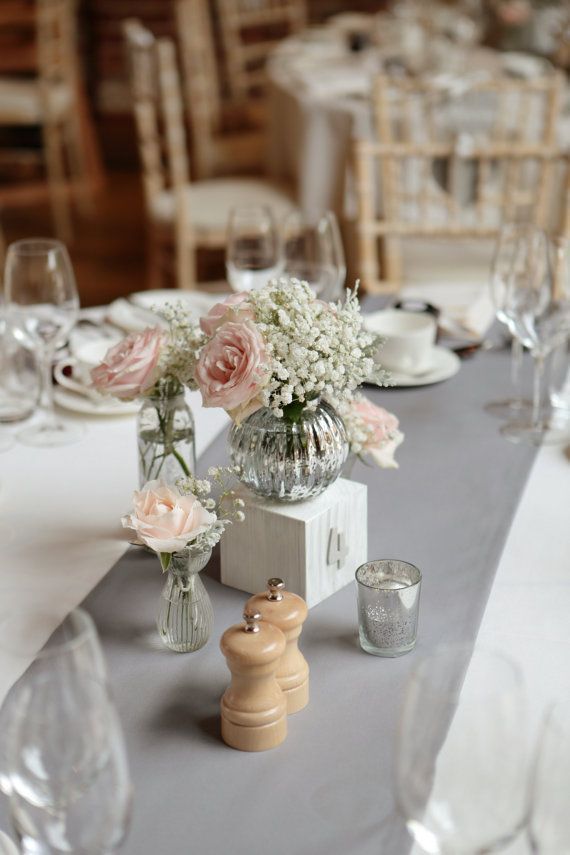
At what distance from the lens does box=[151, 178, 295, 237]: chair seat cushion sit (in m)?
3.40

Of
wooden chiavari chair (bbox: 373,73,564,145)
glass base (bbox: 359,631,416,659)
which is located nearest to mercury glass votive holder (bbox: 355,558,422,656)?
glass base (bbox: 359,631,416,659)

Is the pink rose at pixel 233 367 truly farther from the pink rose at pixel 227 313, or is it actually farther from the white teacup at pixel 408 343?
the white teacup at pixel 408 343

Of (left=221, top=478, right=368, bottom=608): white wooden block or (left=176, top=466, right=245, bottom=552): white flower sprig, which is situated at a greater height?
(left=176, top=466, right=245, bottom=552): white flower sprig

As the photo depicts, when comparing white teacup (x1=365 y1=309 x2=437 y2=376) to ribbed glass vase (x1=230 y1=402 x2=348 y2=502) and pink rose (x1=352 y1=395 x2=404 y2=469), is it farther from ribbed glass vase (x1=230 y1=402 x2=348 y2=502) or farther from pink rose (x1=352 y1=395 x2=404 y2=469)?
ribbed glass vase (x1=230 y1=402 x2=348 y2=502)

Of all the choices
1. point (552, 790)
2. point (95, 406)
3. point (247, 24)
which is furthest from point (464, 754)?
point (247, 24)

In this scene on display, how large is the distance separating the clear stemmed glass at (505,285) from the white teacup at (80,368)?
0.55 meters

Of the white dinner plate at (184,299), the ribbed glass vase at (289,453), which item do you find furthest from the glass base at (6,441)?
the ribbed glass vase at (289,453)

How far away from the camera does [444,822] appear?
61 centimetres

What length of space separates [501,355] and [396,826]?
106 centimetres

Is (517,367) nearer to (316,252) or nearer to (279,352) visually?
(316,252)

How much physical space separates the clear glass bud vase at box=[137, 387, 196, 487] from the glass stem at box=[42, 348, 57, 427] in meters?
0.33

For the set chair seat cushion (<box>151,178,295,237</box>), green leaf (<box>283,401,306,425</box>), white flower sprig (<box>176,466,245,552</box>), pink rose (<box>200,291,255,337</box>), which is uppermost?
pink rose (<box>200,291,255,337</box>)

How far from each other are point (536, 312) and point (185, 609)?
0.73 metres

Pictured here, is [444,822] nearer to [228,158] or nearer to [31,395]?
[31,395]
